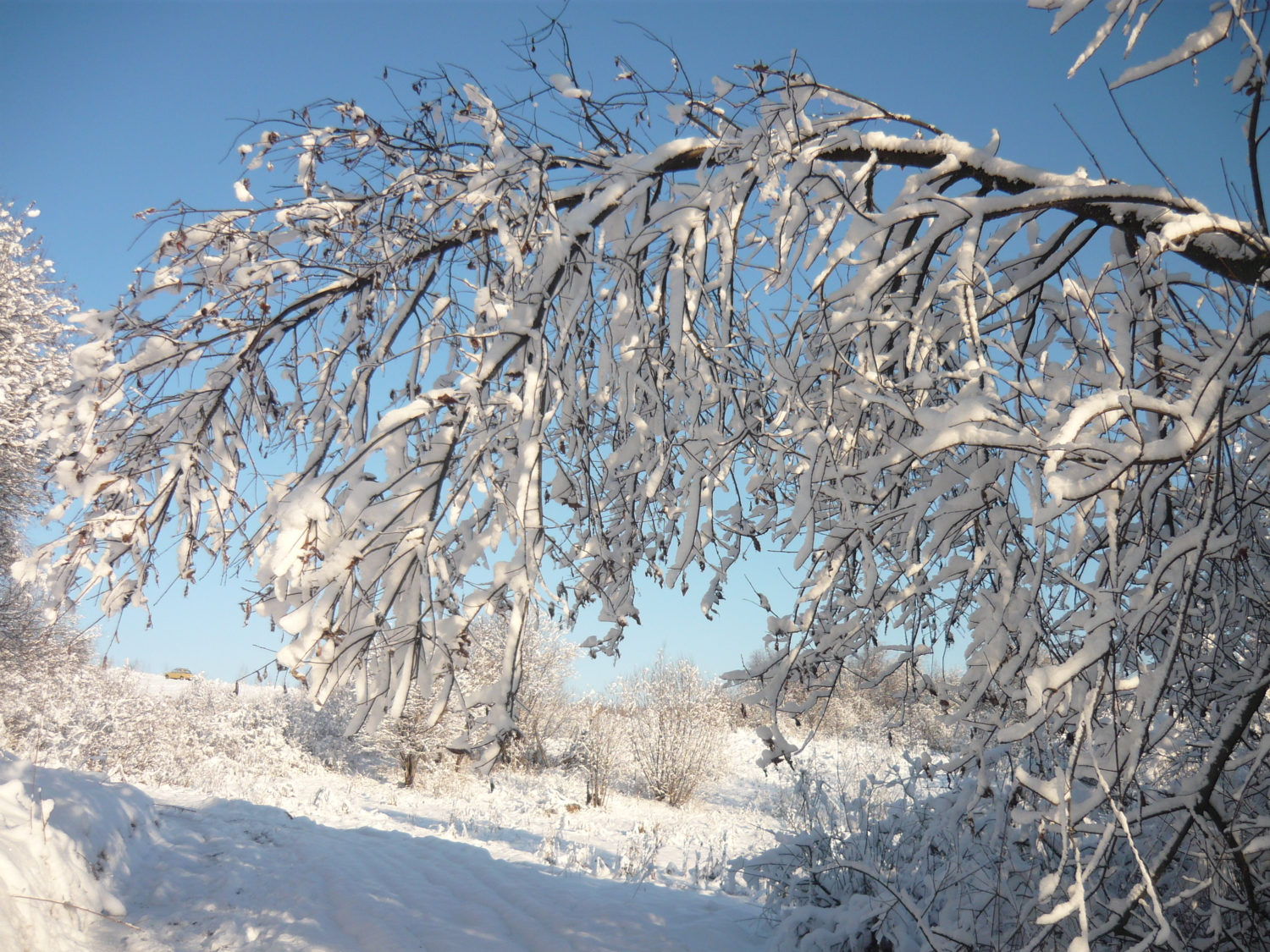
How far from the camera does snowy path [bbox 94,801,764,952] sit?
3285 mm

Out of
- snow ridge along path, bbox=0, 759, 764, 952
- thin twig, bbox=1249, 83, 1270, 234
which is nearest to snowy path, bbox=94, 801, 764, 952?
snow ridge along path, bbox=0, 759, 764, 952

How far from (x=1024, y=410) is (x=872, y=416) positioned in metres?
0.96

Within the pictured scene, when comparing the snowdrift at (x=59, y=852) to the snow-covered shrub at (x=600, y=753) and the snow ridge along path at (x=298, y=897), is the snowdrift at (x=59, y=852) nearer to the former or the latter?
the snow ridge along path at (x=298, y=897)

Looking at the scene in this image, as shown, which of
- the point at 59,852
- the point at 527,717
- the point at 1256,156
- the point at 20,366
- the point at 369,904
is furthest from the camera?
the point at 527,717

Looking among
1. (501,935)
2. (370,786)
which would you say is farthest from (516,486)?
(370,786)

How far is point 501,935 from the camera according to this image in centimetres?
363

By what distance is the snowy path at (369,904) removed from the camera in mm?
3285

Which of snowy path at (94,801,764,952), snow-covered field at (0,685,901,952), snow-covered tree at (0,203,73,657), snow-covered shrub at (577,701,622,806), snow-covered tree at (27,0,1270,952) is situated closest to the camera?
snow-covered tree at (27,0,1270,952)

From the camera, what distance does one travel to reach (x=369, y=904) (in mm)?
3840

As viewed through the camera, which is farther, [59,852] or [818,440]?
[59,852]

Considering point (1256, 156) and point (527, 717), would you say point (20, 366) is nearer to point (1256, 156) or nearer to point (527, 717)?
point (527, 717)

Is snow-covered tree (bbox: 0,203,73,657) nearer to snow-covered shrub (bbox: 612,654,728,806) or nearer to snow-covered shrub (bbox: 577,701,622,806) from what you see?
snow-covered shrub (bbox: 577,701,622,806)

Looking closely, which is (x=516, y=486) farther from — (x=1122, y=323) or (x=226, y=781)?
(x=226, y=781)

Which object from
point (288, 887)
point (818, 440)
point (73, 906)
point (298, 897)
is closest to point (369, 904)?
point (298, 897)
